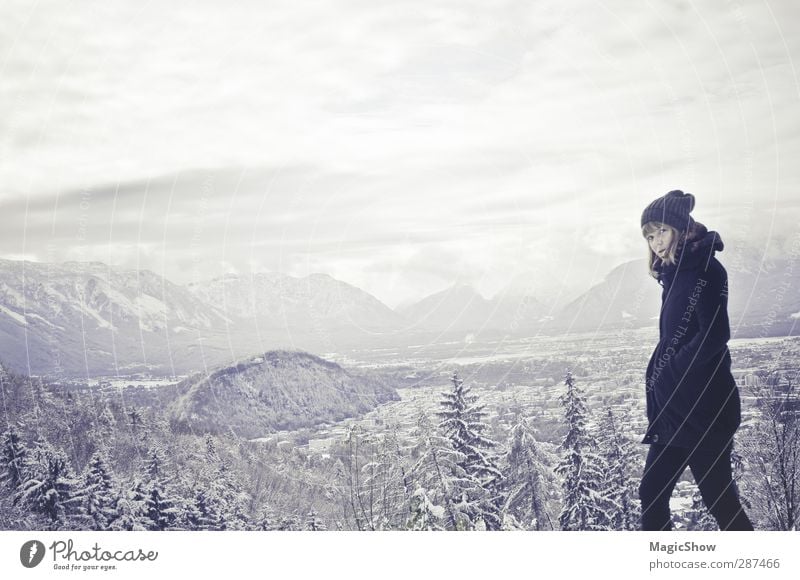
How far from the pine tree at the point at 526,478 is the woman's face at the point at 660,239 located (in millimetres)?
2546

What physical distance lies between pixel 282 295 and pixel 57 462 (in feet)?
11.3

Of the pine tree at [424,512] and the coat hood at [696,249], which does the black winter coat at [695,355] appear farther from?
the pine tree at [424,512]

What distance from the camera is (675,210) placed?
531 cm

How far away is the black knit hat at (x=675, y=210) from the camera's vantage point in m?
5.29

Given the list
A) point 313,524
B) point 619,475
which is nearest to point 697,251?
point 619,475

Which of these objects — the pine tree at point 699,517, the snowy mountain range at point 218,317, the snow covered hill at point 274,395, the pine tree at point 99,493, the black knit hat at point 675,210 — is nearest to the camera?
the black knit hat at point 675,210

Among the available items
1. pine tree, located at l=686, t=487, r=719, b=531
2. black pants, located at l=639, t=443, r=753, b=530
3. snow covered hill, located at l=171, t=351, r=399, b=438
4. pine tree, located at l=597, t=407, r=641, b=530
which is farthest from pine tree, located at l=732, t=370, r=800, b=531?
snow covered hill, located at l=171, t=351, r=399, b=438

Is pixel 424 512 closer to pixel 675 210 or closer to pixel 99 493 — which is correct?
pixel 99 493

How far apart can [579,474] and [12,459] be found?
254 inches

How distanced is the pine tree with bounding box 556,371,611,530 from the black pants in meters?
0.81

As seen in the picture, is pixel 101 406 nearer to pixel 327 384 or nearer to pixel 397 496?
pixel 327 384

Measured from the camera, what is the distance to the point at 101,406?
7672mm

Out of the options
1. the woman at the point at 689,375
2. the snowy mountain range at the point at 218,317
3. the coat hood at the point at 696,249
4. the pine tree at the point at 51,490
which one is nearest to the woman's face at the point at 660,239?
the woman at the point at 689,375
